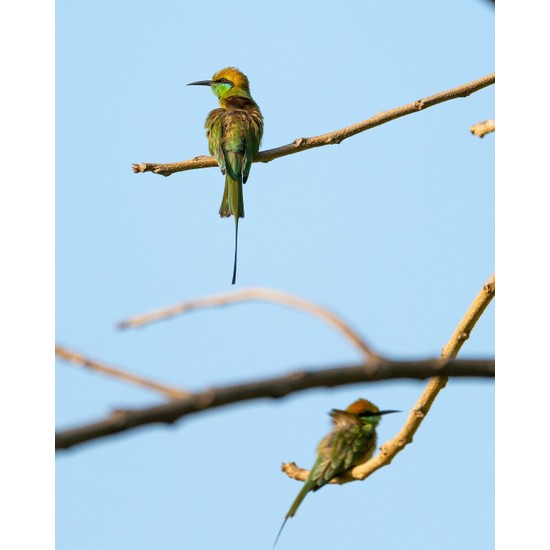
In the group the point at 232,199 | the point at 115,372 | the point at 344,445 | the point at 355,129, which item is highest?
the point at 355,129

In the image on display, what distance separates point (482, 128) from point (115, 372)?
1.48 metres

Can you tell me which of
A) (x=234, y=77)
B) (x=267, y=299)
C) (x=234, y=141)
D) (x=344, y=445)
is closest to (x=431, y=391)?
(x=344, y=445)

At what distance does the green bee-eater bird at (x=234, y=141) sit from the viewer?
7.86ft

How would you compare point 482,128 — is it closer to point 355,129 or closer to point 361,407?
point 355,129

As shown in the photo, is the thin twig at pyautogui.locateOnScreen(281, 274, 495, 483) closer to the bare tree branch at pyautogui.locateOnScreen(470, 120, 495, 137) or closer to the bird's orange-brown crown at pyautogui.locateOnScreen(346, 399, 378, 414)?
the bird's orange-brown crown at pyautogui.locateOnScreen(346, 399, 378, 414)

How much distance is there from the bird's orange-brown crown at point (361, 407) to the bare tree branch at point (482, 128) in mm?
745

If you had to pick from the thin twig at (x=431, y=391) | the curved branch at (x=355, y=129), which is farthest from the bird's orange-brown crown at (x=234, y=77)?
the thin twig at (x=431, y=391)

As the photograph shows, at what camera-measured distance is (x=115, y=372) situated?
51cm

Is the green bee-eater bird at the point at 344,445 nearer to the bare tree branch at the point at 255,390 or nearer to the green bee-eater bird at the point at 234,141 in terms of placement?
the green bee-eater bird at the point at 234,141

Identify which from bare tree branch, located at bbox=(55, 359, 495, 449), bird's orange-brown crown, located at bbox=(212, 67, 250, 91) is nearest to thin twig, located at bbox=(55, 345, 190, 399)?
bare tree branch, located at bbox=(55, 359, 495, 449)

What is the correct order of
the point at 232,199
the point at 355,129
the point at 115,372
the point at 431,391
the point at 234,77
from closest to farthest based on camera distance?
1. the point at 115,372
2. the point at 431,391
3. the point at 355,129
4. the point at 232,199
5. the point at 234,77
